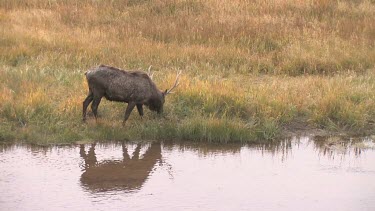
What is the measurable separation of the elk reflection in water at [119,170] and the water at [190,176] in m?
0.01

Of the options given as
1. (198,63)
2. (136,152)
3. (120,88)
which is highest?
(120,88)

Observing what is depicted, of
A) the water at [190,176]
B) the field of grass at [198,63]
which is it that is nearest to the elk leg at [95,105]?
the field of grass at [198,63]

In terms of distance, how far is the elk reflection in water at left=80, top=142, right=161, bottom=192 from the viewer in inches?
381

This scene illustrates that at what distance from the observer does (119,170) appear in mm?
10375

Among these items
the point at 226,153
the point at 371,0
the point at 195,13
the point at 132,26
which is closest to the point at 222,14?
the point at 195,13

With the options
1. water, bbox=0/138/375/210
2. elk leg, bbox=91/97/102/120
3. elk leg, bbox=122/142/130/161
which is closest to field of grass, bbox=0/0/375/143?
elk leg, bbox=91/97/102/120

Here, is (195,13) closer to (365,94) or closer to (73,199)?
(365,94)

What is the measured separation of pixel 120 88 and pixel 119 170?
1.93 metres

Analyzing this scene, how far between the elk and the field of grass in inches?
14.1

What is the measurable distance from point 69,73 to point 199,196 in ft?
20.4

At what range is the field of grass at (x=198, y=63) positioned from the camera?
483 inches

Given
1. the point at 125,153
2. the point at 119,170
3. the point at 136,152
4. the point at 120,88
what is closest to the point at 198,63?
the point at 120,88

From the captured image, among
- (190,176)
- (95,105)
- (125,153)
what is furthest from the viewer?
(95,105)

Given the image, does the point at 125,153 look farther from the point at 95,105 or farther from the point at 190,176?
the point at 190,176
